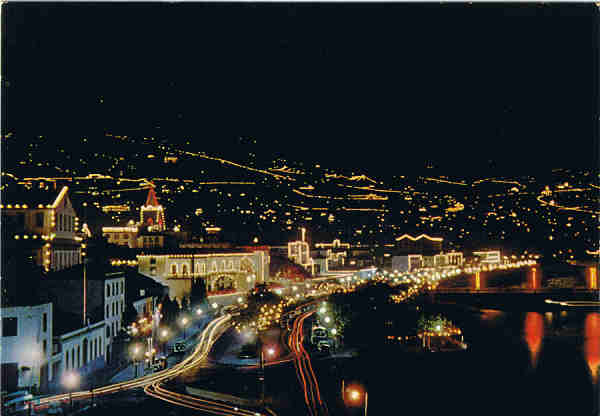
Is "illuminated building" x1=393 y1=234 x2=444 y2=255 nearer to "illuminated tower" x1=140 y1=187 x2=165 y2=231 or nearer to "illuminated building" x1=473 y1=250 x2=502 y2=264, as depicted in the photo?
"illuminated building" x1=473 y1=250 x2=502 y2=264

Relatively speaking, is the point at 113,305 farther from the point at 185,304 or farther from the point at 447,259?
the point at 447,259

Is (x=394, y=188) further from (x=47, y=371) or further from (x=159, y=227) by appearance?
(x=47, y=371)

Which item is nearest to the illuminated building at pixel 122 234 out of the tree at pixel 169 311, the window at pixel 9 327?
the tree at pixel 169 311

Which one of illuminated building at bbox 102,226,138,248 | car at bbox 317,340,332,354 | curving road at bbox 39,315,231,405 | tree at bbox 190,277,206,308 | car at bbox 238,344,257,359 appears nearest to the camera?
curving road at bbox 39,315,231,405

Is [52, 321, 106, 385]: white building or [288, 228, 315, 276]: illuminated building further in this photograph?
[288, 228, 315, 276]: illuminated building

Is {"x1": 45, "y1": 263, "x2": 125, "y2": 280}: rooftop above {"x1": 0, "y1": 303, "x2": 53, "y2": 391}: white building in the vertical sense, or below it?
above

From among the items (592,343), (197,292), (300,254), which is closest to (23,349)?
(197,292)

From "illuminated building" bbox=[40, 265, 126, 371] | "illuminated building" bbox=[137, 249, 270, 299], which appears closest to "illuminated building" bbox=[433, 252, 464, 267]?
"illuminated building" bbox=[137, 249, 270, 299]

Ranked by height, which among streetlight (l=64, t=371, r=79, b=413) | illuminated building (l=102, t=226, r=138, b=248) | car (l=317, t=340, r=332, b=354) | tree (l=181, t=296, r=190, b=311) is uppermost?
illuminated building (l=102, t=226, r=138, b=248)
